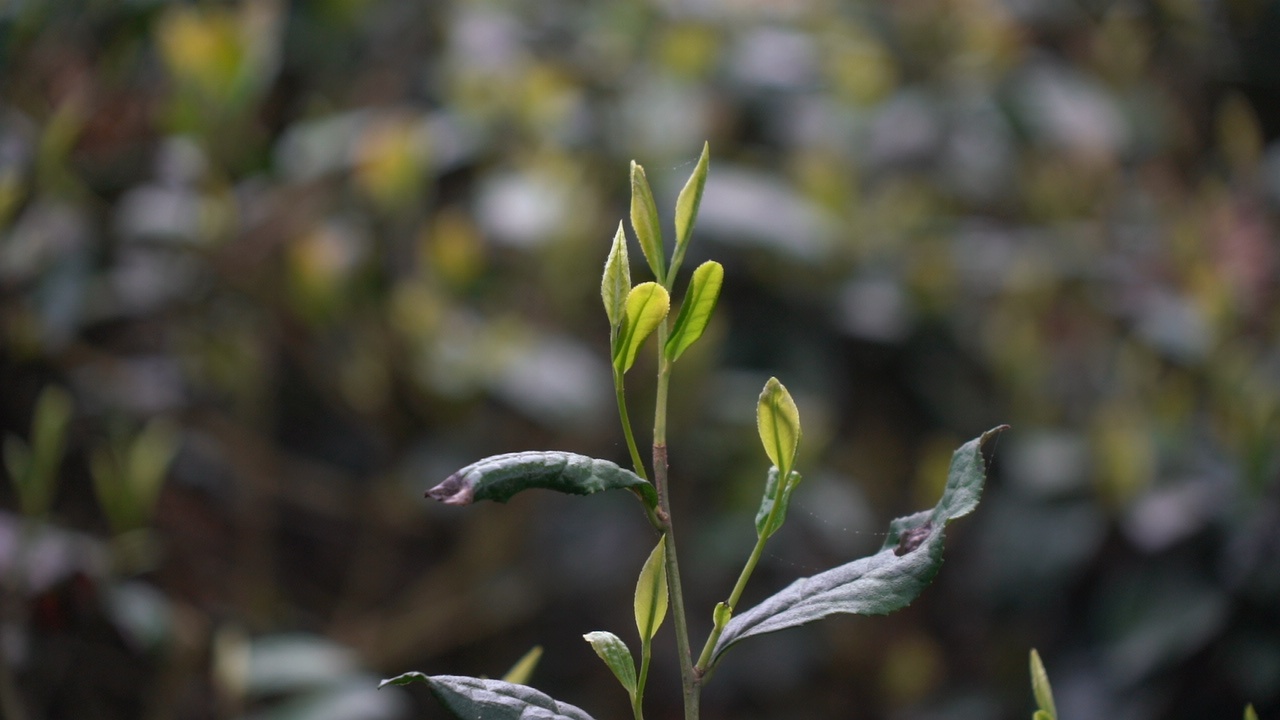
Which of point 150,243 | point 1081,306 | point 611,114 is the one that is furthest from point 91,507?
point 1081,306

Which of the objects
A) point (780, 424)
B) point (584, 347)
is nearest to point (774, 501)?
point (780, 424)

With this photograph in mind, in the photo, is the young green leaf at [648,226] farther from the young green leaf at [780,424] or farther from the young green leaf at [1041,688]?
the young green leaf at [1041,688]

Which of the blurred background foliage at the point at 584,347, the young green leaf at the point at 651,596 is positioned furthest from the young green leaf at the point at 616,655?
the blurred background foliage at the point at 584,347

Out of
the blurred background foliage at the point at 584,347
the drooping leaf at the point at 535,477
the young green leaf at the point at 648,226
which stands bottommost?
the blurred background foliage at the point at 584,347

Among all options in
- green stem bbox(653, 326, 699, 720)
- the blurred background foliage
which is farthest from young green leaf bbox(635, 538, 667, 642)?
the blurred background foliage

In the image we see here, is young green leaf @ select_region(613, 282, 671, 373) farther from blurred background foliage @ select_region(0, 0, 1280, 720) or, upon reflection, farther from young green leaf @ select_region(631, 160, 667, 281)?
blurred background foliage @ select_region(0, 0, 1280, 720)

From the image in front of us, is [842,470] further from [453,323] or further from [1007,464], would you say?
[453,323]
